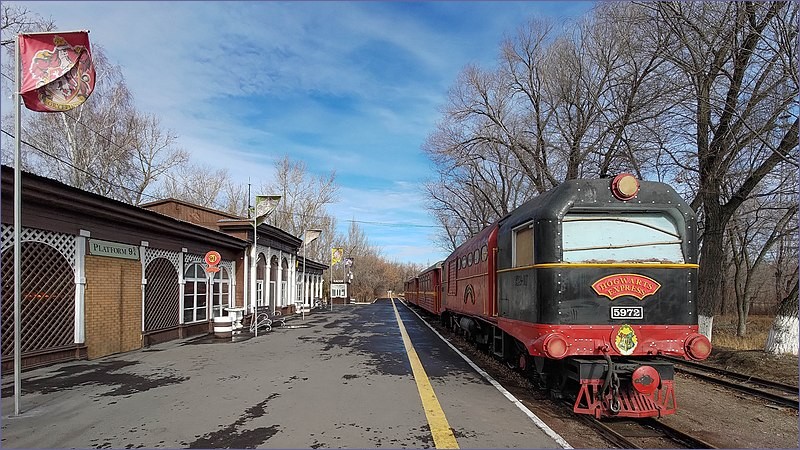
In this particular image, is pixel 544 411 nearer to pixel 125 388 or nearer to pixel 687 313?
pixel 687 313

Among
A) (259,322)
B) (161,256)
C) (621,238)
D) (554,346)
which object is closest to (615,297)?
A: (621,238)

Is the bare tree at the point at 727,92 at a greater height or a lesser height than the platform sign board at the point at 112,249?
greater

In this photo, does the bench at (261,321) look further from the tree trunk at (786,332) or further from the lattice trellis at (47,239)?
the tree trunk at (786,332)

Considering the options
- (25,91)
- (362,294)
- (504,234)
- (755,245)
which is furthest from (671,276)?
(362,294)

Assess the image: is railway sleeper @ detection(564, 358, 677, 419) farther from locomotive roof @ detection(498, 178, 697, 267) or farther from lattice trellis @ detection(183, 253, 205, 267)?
lattice trellis @ detection(183, 253, 205, 267)

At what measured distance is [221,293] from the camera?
63.4 feet

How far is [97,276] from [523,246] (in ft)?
31.7

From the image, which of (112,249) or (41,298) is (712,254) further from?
(41,298)

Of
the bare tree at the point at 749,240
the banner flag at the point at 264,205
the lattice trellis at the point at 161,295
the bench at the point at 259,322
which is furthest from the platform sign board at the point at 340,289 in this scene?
the lattice trellis at the point at 161,295

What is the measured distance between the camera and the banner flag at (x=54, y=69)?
6.76 meters

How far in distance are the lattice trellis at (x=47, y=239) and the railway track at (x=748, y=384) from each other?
1195 centimetres

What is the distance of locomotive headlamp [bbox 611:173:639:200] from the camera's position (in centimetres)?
647

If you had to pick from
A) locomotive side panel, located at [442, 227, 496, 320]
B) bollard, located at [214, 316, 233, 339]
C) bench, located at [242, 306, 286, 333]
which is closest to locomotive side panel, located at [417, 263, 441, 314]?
locomotive side panel, located at [442, 227, 496, 320]

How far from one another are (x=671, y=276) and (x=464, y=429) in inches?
133
